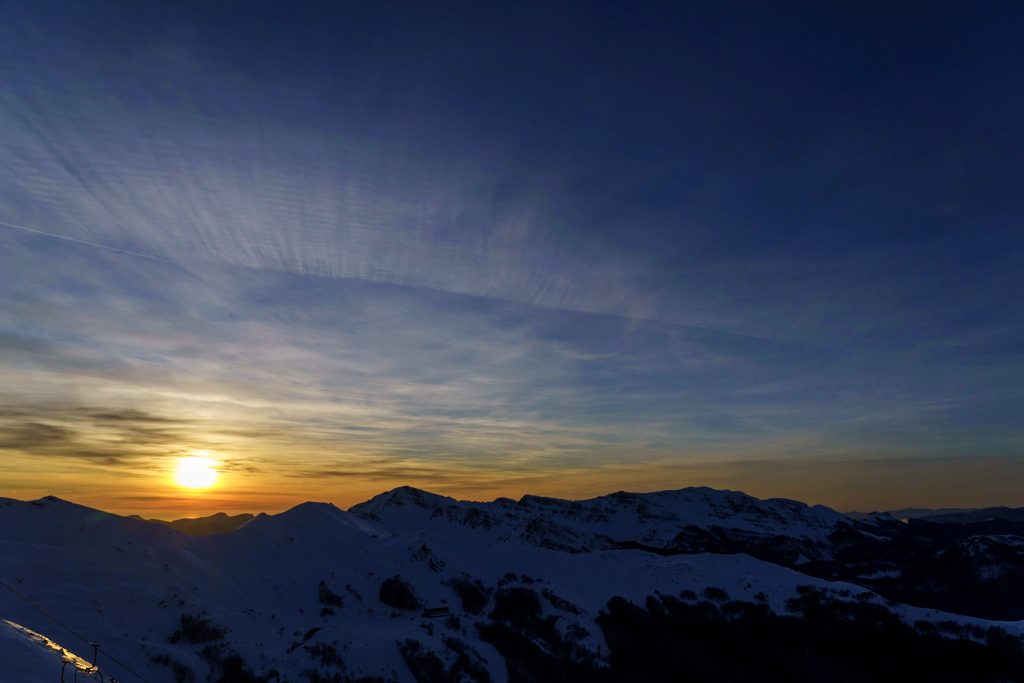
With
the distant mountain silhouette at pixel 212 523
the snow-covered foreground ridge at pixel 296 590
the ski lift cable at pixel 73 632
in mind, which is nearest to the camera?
the ski lift cable at pixel 73 632

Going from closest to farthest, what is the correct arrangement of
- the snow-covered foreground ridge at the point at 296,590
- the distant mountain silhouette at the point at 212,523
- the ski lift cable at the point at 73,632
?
1. the ski lift cable at the point at 73,632
2. the snow-covered foreground ridge at the point at 296,590
3. the distant mountain silhouette at the point at 212,523

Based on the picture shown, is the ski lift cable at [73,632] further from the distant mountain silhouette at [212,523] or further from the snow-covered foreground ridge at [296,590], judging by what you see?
the distant mountain silhouette at [212,523]

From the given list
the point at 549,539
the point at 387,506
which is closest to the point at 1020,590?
the point at 549,539

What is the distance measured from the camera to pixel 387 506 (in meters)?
143

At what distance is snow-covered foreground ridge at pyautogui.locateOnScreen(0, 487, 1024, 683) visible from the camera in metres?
38.3

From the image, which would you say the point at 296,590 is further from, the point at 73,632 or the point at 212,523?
the point at 212,523

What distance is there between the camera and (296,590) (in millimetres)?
61625

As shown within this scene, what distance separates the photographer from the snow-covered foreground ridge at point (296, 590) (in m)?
38.3

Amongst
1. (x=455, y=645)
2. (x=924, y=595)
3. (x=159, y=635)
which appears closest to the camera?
(x=159, y=635)

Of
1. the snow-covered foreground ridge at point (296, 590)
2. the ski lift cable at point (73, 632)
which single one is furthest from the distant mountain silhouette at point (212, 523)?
the ski lift cable at point (73, 632)

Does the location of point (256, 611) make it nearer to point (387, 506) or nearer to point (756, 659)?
point (756, 659)

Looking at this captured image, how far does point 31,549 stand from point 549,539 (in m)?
107

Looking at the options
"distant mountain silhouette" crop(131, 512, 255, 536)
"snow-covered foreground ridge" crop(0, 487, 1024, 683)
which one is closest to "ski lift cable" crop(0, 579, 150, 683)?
"snow-covered foreground ridge" crop(0, 487, 1024, 683)

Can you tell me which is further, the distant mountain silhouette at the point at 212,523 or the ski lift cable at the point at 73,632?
the distant mountain silhouette at the point at 212,523
